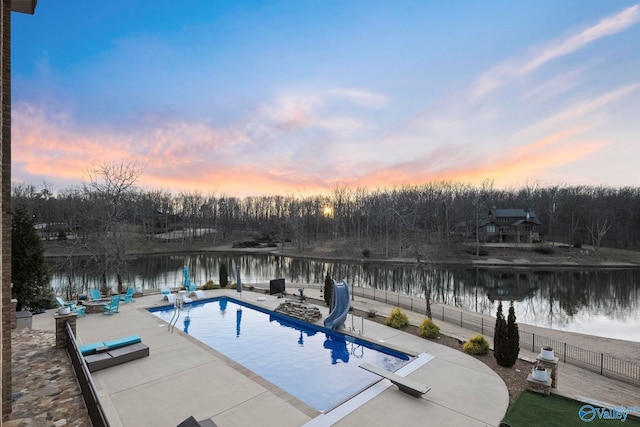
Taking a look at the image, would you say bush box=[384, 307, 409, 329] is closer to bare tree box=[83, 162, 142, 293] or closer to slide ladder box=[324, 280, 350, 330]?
slide ladder box=[324, 280, 350, 330]

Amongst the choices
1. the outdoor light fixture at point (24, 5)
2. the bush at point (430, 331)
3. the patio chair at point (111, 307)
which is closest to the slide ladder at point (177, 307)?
the patio chair at point (111, 307)

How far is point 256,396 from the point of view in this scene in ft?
24.0

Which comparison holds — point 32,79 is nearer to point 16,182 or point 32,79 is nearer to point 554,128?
point 554,128

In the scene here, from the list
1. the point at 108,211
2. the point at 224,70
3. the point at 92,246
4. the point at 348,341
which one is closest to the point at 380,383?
the point at 348,341

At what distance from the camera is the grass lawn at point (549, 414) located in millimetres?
6430

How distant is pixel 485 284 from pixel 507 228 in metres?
28.8

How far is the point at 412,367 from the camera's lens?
904 cm

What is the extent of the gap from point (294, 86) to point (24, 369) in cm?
1750

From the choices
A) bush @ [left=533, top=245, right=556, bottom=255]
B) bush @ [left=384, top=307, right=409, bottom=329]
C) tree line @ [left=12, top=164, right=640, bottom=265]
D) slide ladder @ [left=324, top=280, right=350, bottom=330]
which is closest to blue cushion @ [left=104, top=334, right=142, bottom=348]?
slide ladder @ [left=324, top=280, right=350, bottom=330]

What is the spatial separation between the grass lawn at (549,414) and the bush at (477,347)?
255cm

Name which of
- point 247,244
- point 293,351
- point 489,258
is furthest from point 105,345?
point 247,244

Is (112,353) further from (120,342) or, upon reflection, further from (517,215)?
(517,215)

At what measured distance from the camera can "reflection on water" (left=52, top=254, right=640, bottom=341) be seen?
65.4ft

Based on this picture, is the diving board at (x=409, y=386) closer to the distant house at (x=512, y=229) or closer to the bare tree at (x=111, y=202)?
the bare tree at (x=111, y=202)
